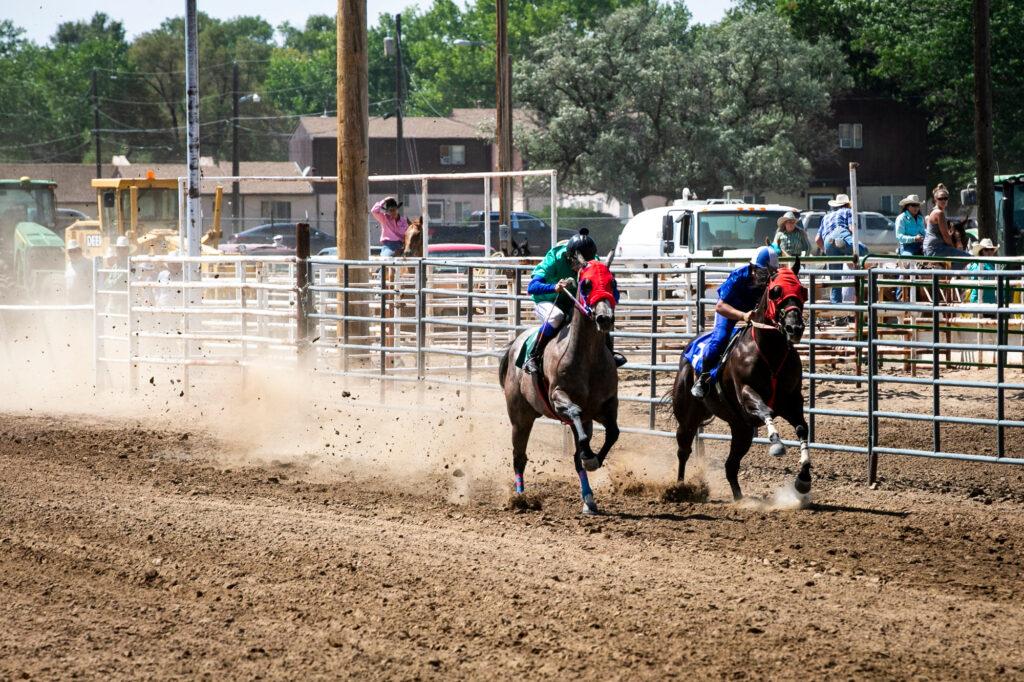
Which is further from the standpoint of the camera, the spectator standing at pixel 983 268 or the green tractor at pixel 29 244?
the green tractor at pixel 29 244

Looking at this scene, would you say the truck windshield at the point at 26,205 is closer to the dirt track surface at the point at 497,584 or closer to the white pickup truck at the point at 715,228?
the white pickup truck at the point at 715,228

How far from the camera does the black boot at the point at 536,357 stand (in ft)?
35.4

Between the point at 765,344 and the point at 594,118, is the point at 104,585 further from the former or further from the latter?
the point at 594,118

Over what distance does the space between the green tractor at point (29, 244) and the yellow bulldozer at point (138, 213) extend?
57.7 inches

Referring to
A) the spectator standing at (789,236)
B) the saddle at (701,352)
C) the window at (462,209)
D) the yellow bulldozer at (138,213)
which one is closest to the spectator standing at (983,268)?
the spectator standing at (789,236)

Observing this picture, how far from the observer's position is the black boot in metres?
10.8

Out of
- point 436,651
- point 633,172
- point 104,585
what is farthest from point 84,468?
point 633,172

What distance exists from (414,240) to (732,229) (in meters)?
6.65

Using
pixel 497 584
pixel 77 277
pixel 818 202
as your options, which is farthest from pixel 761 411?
pixel 818 202

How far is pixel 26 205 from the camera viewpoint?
32.0 metres

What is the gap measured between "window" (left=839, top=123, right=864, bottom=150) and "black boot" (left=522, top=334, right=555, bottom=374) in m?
58.2

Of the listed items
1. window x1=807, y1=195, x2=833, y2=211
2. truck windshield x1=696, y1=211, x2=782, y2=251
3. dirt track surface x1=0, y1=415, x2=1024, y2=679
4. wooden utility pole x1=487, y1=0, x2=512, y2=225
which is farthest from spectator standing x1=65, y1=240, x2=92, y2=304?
window x1=807, y1=195, x2=833, y2=211

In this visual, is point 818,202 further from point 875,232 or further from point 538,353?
point 538,353

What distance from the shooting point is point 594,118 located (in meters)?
56.7
